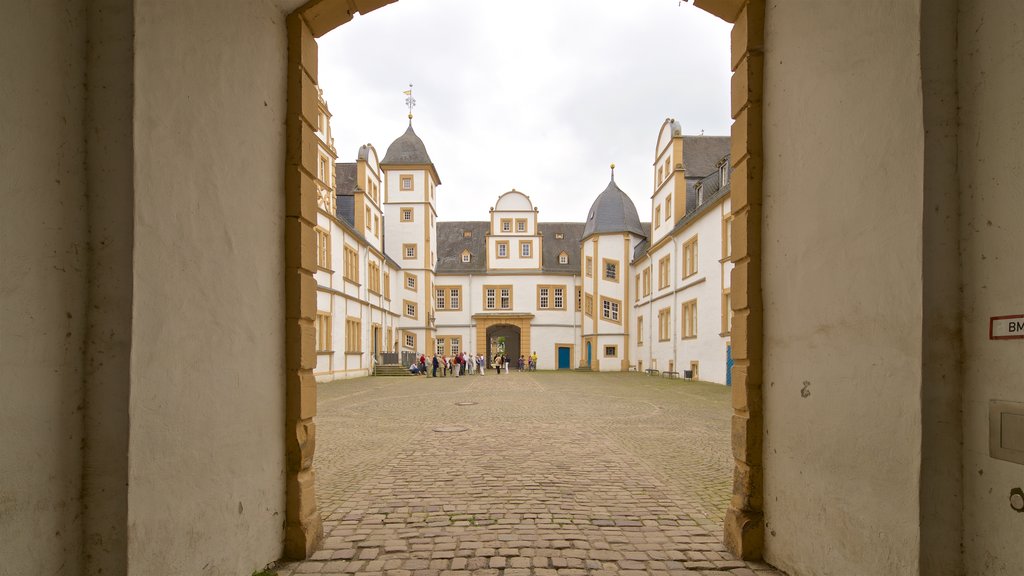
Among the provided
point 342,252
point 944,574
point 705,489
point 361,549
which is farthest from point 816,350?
point 342,252

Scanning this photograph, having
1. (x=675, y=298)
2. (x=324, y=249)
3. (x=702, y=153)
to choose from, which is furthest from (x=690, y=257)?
(x=324, y=249)

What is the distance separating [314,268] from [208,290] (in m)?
1.19

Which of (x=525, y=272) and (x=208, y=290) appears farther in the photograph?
(x=525, y=272)

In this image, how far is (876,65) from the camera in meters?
2.85

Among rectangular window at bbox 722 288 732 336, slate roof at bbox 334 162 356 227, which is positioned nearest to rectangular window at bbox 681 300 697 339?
rectangular window at bbox 722 288 732 336

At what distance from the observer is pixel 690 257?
26469 millimetres

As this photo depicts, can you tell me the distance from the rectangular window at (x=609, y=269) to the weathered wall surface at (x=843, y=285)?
117ft

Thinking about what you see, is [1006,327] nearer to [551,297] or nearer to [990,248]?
[990,248]

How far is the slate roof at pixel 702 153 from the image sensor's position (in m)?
29.4

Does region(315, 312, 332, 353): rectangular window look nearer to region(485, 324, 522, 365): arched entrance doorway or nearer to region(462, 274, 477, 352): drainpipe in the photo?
region(462, 274, 477, 352): drainpipe

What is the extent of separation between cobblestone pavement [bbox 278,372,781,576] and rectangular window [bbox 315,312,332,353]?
12743mm

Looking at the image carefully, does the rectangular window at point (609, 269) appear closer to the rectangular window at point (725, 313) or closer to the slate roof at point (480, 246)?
the slate roof at point (480, 246)

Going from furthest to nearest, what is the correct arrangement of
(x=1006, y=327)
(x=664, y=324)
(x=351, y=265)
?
(x=664, y=324) → (x=351, y=265) → (x=1006, y=327)

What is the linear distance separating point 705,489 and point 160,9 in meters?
5.95
